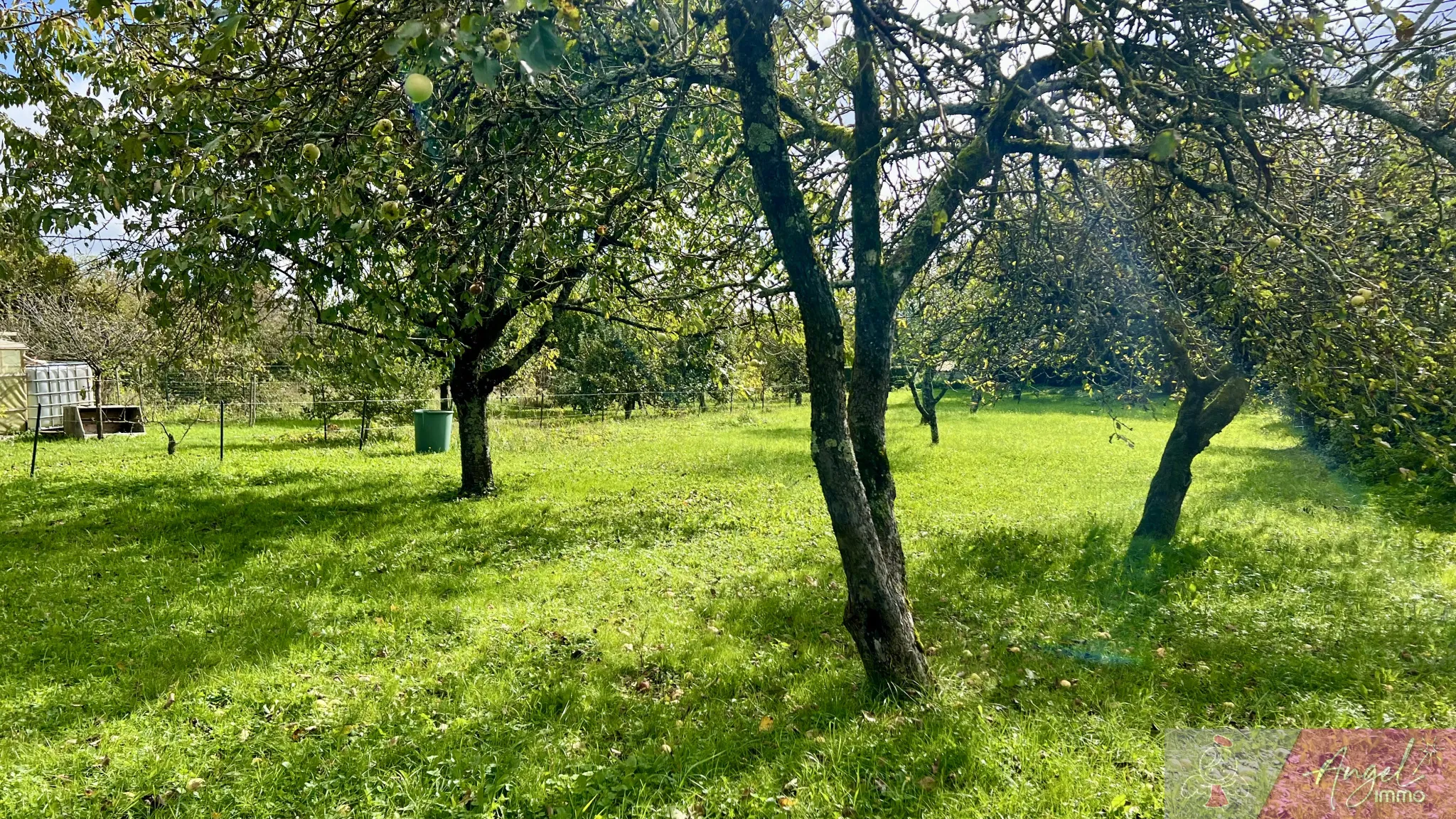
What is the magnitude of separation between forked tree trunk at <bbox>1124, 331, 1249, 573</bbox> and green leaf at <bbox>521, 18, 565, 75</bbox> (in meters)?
8.77

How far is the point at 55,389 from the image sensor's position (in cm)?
1855

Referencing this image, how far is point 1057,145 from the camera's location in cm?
469

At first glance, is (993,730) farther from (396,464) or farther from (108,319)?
(108,319)

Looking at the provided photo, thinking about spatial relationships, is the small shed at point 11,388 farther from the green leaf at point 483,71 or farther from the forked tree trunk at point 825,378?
the green leaf at point 483,71

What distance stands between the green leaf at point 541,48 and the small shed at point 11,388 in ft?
76.2

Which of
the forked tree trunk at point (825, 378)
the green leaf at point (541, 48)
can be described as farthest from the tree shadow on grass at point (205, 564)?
the green leaf at point (541, 48)

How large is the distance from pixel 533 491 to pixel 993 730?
933 centimetres

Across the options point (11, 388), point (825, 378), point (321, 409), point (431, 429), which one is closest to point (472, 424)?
point (431, 429)

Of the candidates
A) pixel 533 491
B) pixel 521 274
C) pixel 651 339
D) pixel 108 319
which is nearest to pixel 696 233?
pixel 521 274

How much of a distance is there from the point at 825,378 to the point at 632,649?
2.98 m

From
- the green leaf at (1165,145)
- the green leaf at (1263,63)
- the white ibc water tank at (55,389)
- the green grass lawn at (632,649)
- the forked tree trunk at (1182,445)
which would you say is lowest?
the green grass lawn at (632,649)

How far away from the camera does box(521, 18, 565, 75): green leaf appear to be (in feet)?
5.59

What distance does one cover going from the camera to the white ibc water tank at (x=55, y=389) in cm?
1770

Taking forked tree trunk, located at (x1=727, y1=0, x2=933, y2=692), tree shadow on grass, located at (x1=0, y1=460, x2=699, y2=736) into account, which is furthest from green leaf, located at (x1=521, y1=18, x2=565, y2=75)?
tree shadow on grass, located at (x1=0, y1=460, x2=699, y2=736)
